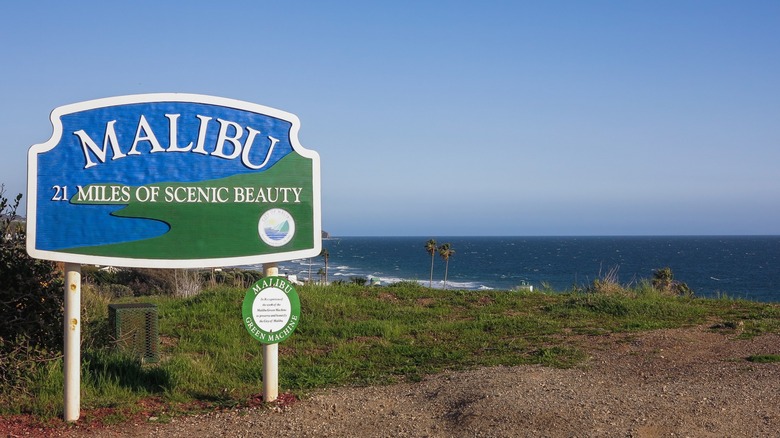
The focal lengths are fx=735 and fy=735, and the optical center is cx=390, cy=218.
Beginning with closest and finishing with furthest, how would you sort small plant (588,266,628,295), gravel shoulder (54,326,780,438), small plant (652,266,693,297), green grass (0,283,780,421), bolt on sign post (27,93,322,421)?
gravel shoulder (54,326,780,438)
bolt on sign post (27,93,322,421)
green grass (0,283,780,421)
small plant (588,266,628,295)
small plant (652,266,693,297)

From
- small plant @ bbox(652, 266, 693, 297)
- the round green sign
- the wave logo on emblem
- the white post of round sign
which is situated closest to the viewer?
the white post of round sign

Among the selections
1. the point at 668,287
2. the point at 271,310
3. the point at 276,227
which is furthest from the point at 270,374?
the point at 668,287

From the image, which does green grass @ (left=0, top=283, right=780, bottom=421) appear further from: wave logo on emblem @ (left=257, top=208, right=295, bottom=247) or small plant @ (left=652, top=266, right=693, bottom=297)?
small plant @ (left=652, top=266, right=693, bottom=297)

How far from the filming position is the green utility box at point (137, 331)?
8539 millimetres

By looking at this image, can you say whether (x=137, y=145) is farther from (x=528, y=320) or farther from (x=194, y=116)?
(x=528, y=320)

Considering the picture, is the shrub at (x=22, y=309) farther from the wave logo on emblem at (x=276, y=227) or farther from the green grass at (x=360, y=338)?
the wave logo on emblem at (x=276, y=227)

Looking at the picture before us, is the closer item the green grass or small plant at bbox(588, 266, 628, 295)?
the green grass

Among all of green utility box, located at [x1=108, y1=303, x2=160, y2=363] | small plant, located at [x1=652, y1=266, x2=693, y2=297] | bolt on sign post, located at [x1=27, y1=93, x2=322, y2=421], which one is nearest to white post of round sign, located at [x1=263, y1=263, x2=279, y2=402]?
bolt on sign post, located at [x1=27, y1=93, x2=322, y2=421]

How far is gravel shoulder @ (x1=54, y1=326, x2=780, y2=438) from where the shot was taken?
5.88 m

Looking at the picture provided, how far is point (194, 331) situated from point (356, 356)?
2581 millimetres

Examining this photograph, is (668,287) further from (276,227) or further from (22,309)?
(22,309)

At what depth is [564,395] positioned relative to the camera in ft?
22.0

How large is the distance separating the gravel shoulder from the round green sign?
707 mm

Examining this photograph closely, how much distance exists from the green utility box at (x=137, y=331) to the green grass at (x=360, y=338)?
0.21 meters
